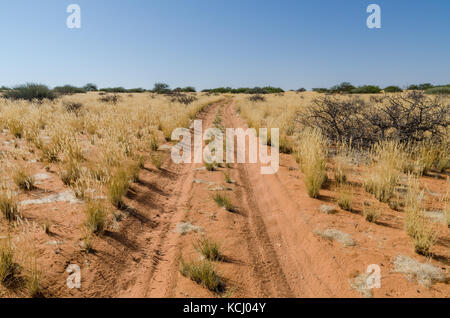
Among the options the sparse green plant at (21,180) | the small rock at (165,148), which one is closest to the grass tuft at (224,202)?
the sparse green plant at (21,180)

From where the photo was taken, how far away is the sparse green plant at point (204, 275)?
103 inches

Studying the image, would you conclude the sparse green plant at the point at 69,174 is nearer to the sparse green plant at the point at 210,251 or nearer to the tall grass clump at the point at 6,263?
the tall grass clump at the point at 6,263

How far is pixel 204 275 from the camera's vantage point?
265 cm

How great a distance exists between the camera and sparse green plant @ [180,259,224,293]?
2613 mm

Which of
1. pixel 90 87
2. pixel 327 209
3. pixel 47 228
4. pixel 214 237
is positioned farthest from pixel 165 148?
pixel 90 87

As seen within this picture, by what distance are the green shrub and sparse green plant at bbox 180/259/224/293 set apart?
2258cm

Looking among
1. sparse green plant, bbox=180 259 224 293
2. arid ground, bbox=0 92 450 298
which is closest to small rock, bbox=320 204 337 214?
arid ground, bbox=0 92 450 298

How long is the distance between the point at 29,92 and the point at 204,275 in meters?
24.1

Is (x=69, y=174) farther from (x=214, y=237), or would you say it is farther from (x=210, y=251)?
(x=210, y=251)

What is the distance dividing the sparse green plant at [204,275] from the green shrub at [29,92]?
74.1 feet

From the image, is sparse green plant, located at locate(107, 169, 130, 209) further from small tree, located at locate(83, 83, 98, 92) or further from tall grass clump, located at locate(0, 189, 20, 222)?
small tree, located at locate(83, 83, 98, 92)

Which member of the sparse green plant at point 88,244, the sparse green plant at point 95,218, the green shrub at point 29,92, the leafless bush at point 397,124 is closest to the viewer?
the sparse green plant at point 88,244
